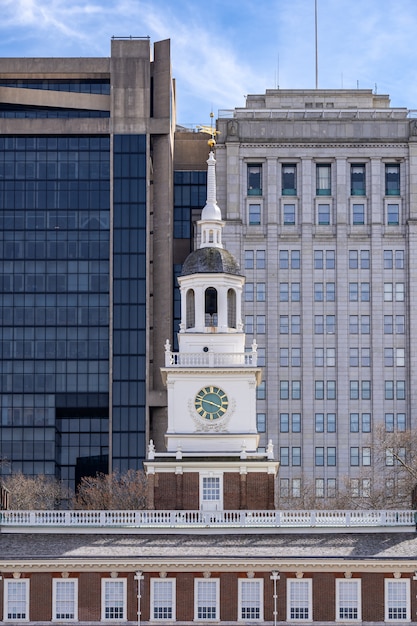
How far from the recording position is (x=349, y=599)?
107 metres

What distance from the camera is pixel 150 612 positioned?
4218 inches

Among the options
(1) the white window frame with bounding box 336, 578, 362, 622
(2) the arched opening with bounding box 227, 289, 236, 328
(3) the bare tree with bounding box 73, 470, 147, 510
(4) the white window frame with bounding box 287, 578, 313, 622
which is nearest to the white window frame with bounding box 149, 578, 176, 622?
(4) the white window frame with bounding box 287, 578, 313, 622

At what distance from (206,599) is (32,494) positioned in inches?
3082

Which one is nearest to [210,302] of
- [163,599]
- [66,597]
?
[163,599]

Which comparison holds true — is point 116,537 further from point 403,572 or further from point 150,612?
point 403,572

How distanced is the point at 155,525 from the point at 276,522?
7108 mm

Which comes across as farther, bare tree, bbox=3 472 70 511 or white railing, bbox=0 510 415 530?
bare tree, bbox=3 472 70 511

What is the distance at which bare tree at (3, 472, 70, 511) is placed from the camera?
174750 mm

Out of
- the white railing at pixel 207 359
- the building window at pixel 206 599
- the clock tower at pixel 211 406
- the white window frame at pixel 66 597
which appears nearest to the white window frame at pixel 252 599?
the building window at pixel 206 599

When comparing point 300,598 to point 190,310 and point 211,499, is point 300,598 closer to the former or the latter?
point 211,499

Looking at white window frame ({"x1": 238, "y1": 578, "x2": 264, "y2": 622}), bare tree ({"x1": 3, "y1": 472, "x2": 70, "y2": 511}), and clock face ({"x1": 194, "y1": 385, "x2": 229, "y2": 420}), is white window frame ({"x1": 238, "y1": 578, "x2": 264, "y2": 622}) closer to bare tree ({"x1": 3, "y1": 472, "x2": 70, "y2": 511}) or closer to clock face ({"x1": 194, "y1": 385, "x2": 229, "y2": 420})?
clock face ({"x1": 194, "y1": 385, "x2": 229, "y2": 420})

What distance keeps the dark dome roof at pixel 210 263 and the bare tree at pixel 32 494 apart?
53383mm

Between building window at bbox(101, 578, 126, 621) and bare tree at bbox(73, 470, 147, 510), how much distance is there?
53943mm

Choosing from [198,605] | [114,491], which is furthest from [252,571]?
[114,491]
